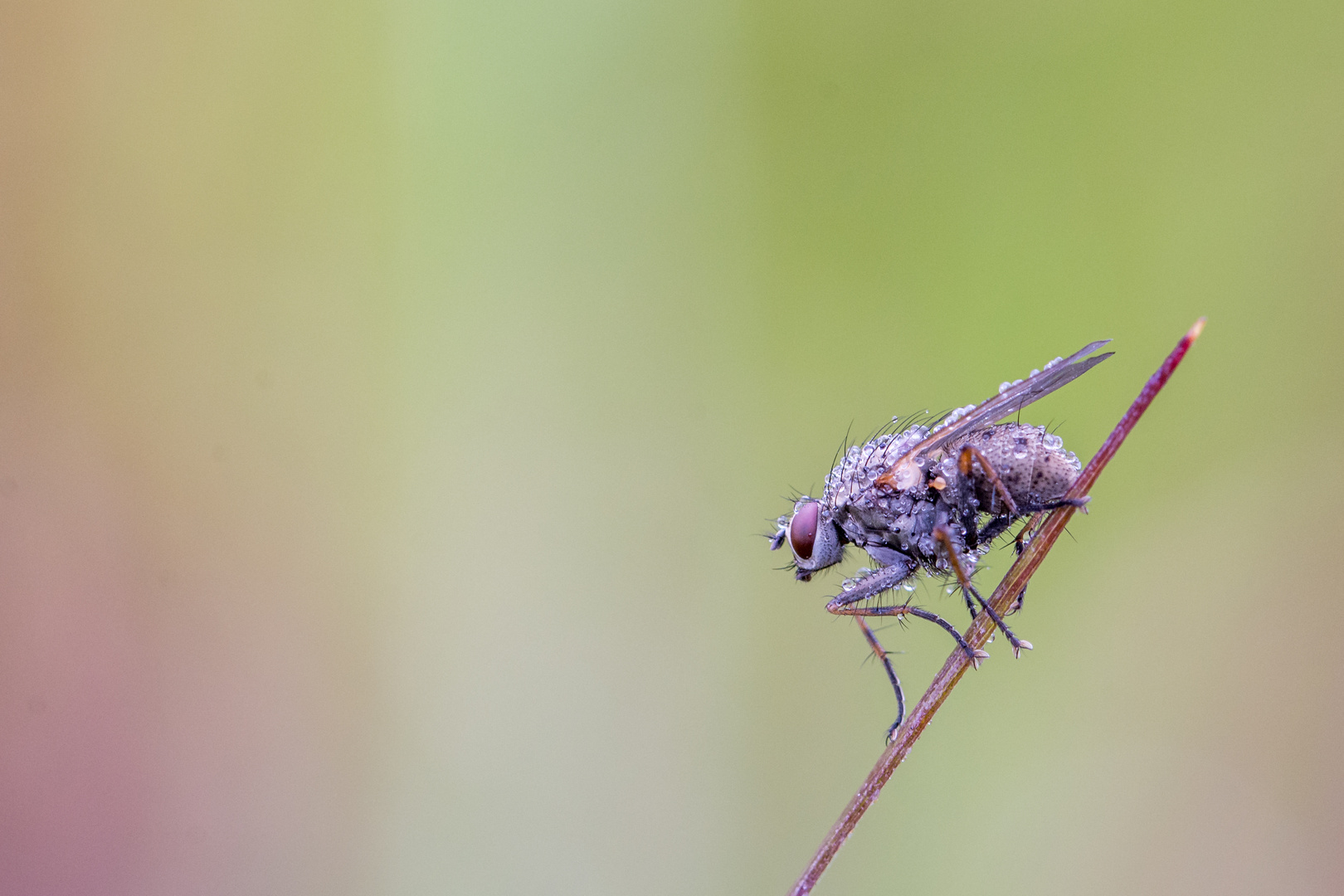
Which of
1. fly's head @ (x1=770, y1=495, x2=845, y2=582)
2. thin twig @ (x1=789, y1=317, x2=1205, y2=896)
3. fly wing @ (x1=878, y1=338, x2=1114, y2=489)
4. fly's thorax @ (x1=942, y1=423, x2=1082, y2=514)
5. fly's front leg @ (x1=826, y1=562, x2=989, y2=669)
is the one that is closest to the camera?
thin twig @ (x1=789, y1=317, x2=1205, y2=896)

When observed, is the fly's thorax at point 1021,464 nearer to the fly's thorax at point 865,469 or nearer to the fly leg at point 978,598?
the fly's thorax at point 865,469

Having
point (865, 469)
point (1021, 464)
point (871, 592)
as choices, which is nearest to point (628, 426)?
point (865, 469)

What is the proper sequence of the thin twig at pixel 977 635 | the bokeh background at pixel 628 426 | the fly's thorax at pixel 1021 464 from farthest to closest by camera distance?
the bokeh background at pixel 628 426 < the fly's thorax at pixel 1021 464 < the thin twig at pixel 977 635

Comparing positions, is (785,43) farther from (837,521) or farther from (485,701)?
(485,701)

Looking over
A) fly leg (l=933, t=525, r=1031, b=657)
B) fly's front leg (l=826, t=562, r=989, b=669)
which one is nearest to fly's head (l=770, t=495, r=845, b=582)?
fly's front leg (l=826, t=562, r=989, b=669)

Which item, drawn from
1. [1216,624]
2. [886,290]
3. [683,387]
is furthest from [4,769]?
[1216,624]

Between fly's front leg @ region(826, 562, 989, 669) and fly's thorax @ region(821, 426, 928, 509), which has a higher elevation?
fly's thorax @ region(821, 426, 928, 509)

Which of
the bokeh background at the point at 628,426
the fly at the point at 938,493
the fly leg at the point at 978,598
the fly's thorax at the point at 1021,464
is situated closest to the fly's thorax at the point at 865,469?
the fly at the point at 938,493

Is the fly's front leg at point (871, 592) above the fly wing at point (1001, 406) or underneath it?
underneath

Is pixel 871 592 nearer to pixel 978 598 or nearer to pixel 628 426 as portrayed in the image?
pixel 978 598

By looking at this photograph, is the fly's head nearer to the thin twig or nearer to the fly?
the fly
